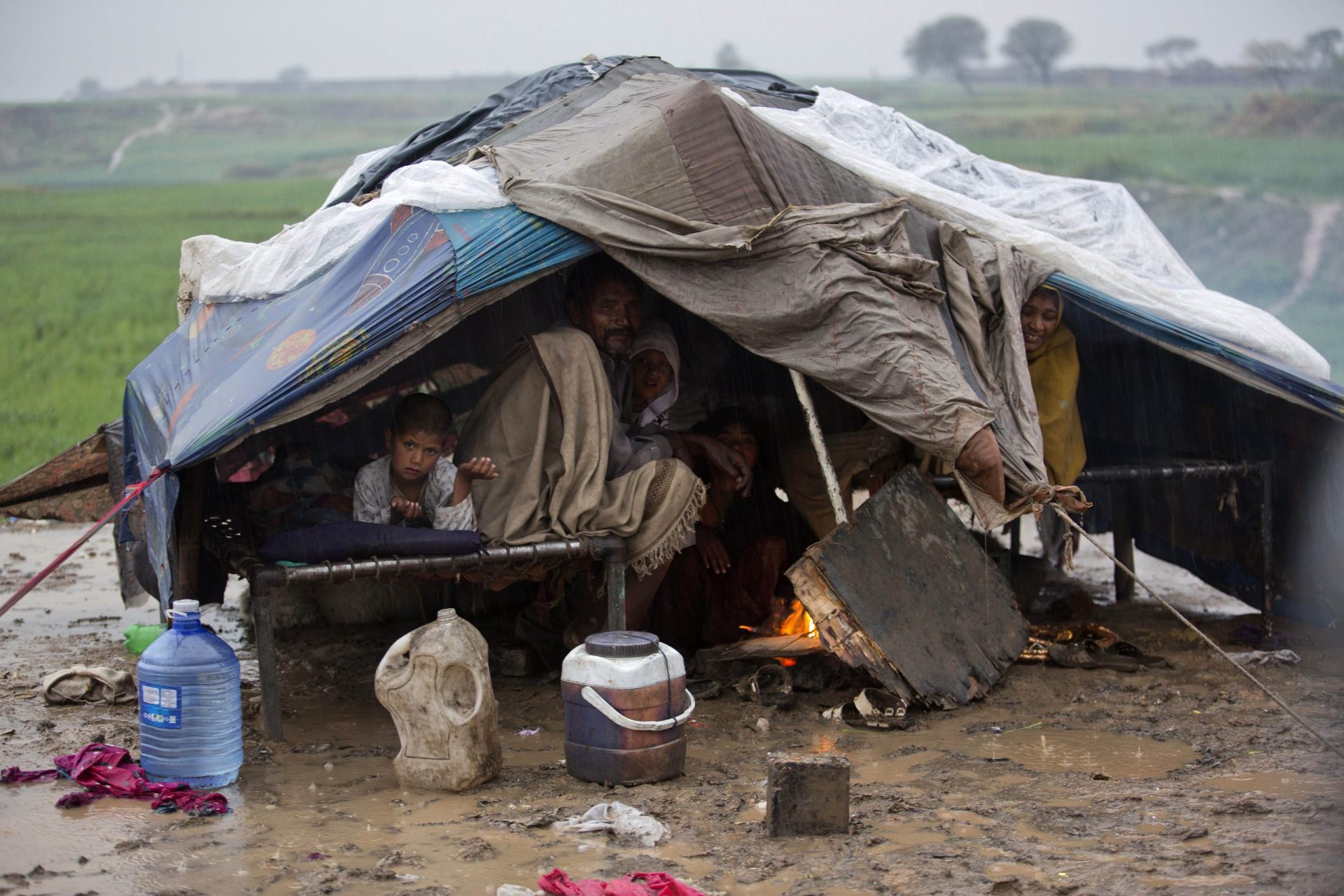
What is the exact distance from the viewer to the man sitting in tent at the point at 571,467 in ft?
15.1

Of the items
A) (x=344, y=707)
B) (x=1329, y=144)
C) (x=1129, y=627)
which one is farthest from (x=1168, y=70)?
(x=344, y=707)

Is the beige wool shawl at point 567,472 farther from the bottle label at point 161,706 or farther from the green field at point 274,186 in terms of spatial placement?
the green field at point 274,186

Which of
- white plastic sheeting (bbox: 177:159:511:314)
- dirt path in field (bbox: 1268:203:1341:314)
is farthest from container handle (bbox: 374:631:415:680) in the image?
dirt path in field (bbox: 1268:203:1341:314)

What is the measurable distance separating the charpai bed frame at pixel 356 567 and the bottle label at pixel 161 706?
492 mm

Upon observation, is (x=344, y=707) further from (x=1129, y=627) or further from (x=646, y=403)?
(x=1129, y=627)

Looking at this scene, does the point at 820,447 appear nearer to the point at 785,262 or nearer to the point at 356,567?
the point at 785,262

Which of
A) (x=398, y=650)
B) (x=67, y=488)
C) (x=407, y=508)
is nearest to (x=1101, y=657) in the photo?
(x=407, y=508)

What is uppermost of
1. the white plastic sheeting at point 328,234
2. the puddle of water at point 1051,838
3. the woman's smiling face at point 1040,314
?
the white plastic sheeting at point 328,234

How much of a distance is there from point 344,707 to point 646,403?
1.67 meters

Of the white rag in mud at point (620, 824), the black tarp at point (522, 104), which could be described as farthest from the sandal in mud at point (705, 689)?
the black tarp at point (522, 104)

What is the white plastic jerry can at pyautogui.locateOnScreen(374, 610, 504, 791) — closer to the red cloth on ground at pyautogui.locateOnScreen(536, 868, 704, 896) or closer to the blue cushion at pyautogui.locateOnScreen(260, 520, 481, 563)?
the blue cushion at pyautogui.locateOnScreen(260, 520, 481, 563)

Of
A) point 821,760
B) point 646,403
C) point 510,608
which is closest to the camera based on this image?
point 821,760

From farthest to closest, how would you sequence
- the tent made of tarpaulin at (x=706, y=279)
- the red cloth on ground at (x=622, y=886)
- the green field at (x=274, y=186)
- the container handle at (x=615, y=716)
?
the green field at (x=274, y=186) → the tent made of tarpaulin at (x=706, y=279) → the container handle at (x=615, y=716) → the red cloth on ground at (x=622, y=886)

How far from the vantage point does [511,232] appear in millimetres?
4531
